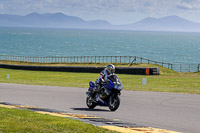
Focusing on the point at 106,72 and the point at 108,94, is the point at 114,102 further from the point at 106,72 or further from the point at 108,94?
the point at 106,72

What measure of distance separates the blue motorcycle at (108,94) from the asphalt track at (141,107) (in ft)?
0.92

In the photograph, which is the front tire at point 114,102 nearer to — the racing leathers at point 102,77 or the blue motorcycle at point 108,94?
the blue motorcycle at point 108,94

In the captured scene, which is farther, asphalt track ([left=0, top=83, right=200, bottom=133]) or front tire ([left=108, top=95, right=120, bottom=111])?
front tire ([left=108, top=95, right=120, bottom=111])

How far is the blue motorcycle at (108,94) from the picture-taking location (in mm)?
13109

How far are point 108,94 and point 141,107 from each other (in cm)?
181

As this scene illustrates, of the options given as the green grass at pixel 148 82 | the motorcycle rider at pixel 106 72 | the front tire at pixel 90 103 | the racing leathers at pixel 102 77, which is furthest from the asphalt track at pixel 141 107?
the green grass at pixel 148 82

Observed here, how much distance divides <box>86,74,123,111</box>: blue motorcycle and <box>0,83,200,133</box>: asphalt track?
0.28m

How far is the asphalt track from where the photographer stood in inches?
449

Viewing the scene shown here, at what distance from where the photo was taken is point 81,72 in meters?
48.3

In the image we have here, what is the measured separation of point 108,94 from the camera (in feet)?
44.3

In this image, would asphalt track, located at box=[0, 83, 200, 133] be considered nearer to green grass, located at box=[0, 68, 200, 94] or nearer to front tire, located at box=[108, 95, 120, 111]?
front tire, located at box=[108, 95, 120, 111]

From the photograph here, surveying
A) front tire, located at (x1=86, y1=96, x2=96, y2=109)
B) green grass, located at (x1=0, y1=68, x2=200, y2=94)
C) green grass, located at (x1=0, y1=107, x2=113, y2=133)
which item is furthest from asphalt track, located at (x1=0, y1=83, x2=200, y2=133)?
green grass, located at (x1=0, y1=68, x2=200, y2=94)

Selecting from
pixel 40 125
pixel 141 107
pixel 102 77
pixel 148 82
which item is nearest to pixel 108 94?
pixel 102 77

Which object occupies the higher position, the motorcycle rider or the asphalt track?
the motorcycle rider
